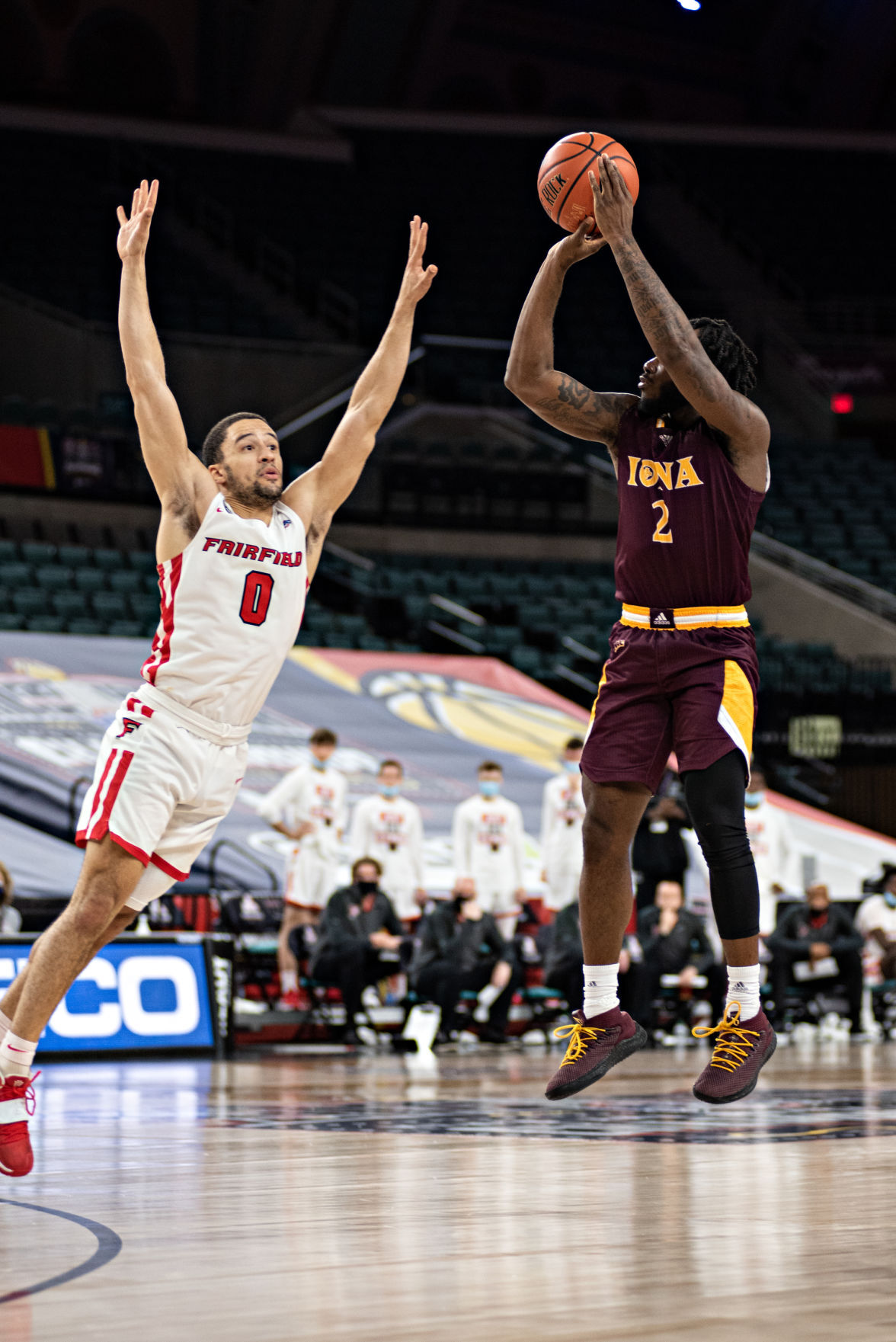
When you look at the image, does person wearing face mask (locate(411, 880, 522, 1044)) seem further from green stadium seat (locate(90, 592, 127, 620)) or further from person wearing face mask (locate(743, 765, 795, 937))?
green stadium seat (locate(90, 592, 127, 620))

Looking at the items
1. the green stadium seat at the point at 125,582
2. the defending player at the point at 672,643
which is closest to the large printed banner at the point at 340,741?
the green stadium seat at the point at 125,582

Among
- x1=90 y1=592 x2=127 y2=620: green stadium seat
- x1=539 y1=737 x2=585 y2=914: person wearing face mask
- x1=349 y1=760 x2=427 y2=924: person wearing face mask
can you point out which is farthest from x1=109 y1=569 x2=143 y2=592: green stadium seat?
x1=539 y1=737 x2=585 y2=914: person wearing face mask

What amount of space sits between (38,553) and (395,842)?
351 inches

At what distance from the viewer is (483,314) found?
2989cm

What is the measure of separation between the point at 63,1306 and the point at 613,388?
25462 mm

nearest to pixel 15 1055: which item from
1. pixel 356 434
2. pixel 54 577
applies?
pixel 356 434

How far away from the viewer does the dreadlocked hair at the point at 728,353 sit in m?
5.11

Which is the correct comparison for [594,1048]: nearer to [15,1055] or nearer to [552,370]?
[15,1055]

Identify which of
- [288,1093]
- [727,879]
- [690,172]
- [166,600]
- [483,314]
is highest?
[690,172]

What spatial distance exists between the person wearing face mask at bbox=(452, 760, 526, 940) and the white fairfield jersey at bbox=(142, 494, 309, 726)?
9.31m

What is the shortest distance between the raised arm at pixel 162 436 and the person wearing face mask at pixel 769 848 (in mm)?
9826

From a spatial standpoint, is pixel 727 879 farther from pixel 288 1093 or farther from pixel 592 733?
pixel 288 1093

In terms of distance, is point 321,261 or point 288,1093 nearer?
point 288,1093

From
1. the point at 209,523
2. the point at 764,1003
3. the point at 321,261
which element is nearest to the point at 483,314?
the point at 321,261
